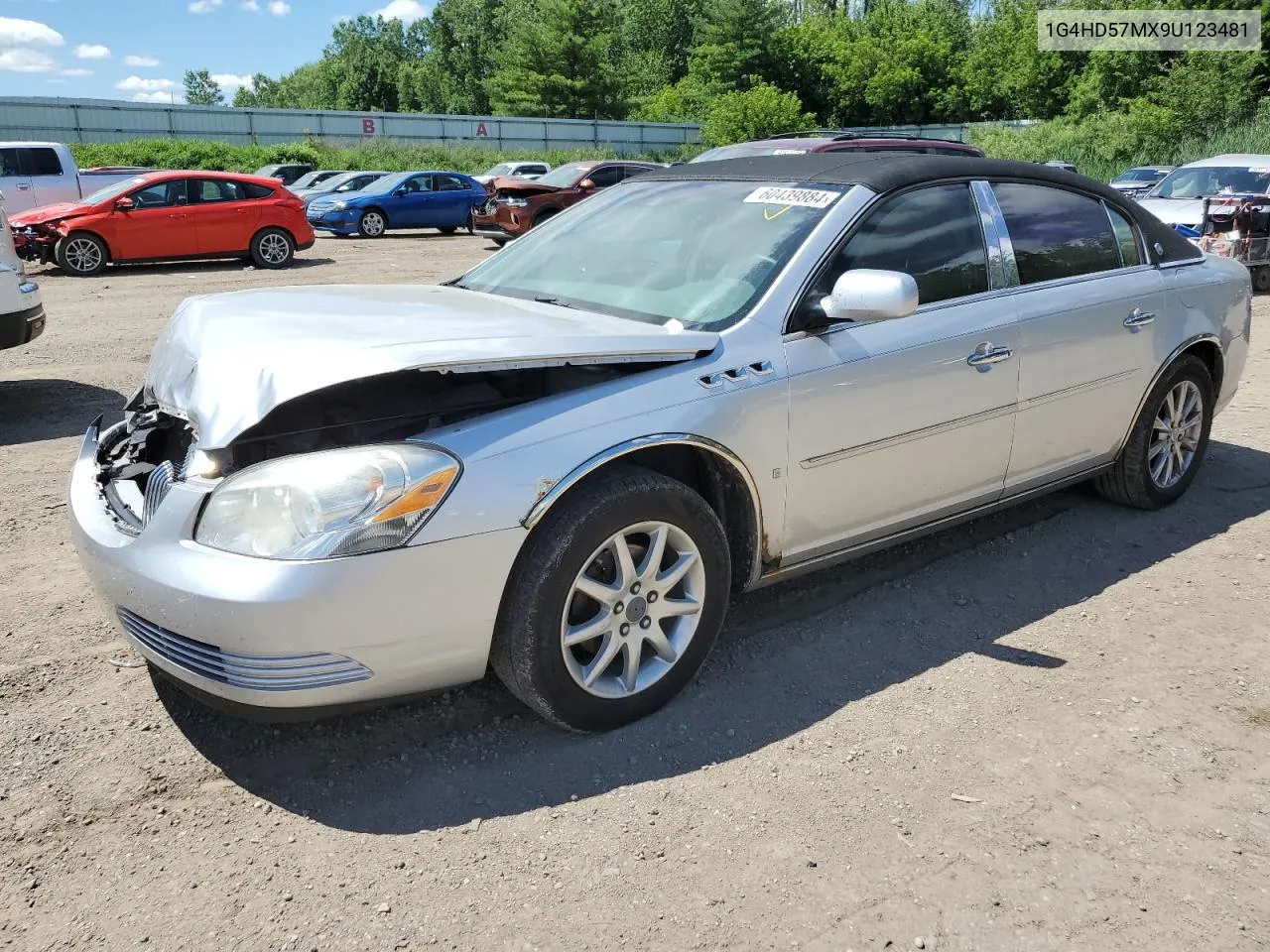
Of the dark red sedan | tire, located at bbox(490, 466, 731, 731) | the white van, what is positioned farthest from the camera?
the dark red sedan

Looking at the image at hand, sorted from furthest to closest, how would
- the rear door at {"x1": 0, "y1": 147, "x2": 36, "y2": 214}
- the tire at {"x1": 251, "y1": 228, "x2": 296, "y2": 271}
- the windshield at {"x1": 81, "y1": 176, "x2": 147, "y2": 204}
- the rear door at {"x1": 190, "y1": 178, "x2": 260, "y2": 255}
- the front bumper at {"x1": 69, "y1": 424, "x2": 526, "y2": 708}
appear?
the rear door at {"x1": 0, "y1": 147, "x2": 36, "y2": 214} < the tire at {"x1": 251, "y1": 228, "x2": 296, "y2": 271} < the rear door at {"x1": 190, "y1": 178, "x2": 260, "y2": 255} < the windshield at {"x1": 81, "y1": 176, "x2": 147, "y2": 204} < the front bumper at {"x1": 69, "y1": 424, "x2": 526, "y2": 708}

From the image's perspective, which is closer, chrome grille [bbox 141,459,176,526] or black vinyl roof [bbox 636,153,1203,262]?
chrome grille [bbox 141,459,176,526]

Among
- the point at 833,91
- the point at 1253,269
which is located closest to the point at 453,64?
the point at 833,91

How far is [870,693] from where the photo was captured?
3.31m

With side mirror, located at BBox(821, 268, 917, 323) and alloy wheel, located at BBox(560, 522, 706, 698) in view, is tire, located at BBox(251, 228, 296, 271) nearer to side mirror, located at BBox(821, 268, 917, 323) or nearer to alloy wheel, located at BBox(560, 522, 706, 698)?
side mirror, located at BBox(821, 268, 917, 323)

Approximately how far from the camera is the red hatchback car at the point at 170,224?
14.8 meters

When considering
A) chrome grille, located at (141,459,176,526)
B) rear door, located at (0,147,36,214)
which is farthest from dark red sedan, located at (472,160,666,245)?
chrome grille, located at (141,459,176,526)

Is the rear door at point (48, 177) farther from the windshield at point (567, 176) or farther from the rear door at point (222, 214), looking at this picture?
the windshield at point (567, 176)

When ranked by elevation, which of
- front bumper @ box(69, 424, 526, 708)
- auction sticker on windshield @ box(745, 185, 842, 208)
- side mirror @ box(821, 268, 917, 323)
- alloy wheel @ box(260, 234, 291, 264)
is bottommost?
alloy wheel @ box(260, 234, 291, 264)

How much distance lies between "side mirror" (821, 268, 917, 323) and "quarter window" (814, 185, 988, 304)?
0.56ft

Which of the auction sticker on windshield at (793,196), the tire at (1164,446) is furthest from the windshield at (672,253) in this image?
the tire at (1164,446)

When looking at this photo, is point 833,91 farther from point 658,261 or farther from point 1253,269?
point 658,261

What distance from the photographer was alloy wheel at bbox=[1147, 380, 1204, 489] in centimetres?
482

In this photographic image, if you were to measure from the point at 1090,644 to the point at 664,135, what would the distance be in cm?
5281
